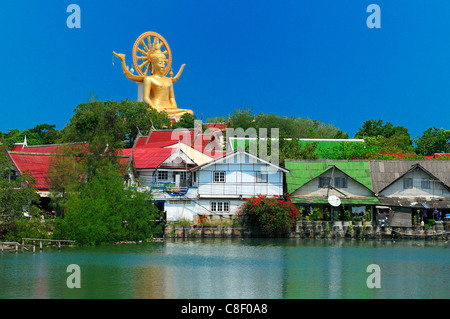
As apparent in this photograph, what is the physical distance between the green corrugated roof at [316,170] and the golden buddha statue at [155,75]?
Answer: 95.6 feet

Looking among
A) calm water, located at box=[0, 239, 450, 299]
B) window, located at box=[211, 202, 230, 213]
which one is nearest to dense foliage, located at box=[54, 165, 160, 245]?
calm water, located at box=[0, 239, 450, 299]

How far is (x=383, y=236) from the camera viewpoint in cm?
4188

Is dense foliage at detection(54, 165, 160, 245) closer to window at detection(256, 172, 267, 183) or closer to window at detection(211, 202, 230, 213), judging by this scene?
window at detection(211, 202, 230, 213)

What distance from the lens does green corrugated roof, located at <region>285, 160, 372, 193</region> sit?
150ft

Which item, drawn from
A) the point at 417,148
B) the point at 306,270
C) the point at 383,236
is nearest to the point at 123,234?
the point at 306,270

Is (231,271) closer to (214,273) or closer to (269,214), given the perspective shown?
(214,273)

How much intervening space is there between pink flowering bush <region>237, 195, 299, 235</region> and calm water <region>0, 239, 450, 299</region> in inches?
109

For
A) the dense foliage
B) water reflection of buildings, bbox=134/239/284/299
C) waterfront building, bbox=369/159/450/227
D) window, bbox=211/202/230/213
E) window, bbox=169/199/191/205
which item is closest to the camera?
water reflection of buildings, bbox=134/239/284/299

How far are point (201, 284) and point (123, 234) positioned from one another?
12.7 m

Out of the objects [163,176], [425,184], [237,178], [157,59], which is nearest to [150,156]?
[163,176]

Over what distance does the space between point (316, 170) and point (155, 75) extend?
34.1m

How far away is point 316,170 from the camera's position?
46344mm

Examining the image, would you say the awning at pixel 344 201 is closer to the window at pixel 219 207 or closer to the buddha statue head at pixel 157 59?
the window at pixel 219 207

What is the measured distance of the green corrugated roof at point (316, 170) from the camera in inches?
1801
